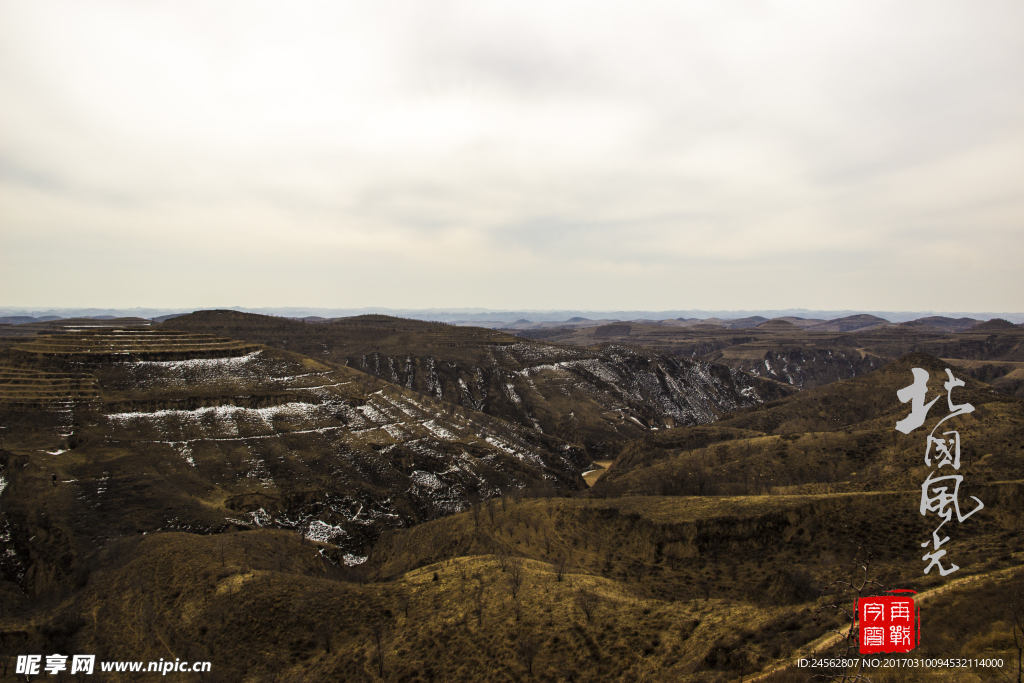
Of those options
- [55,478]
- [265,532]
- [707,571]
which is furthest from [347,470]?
[707,571]

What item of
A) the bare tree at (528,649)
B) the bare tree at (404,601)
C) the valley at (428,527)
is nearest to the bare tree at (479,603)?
the valley at (428,527)

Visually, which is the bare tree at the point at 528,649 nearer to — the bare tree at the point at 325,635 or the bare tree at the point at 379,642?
the bare tree at the point at 379,642

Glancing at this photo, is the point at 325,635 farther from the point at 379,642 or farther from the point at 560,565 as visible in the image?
the point at 560,565

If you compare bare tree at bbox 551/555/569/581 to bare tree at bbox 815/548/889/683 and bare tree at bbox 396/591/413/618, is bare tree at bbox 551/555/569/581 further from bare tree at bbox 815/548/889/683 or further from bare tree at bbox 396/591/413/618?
bare tree at bbox 815/548/889/683

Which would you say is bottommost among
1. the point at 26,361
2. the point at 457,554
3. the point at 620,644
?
the point at 457,554

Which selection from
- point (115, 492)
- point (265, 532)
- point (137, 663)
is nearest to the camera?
point (137, 663)

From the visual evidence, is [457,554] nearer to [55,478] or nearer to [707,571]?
[707,571]
